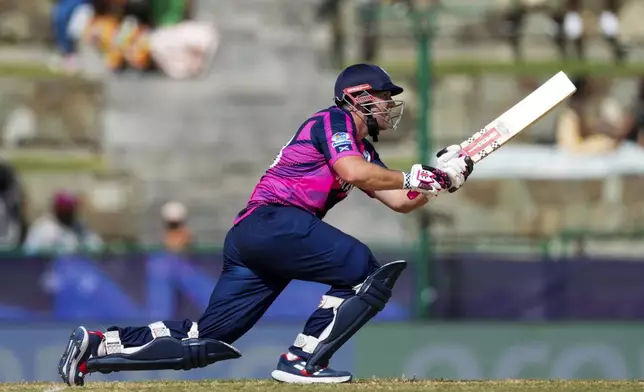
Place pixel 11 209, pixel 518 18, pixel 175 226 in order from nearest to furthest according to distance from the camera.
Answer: pixel 175 226 → pixel 11 209 → pixel 518 18

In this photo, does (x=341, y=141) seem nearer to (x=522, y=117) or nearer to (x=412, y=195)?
(x=412, y=195)

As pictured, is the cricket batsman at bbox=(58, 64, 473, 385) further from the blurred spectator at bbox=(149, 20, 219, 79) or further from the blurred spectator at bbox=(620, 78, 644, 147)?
the blurred spectator at bbox=(620, 78, 644, 147)

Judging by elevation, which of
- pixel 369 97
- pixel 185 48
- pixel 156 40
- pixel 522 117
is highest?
pixel 156 40

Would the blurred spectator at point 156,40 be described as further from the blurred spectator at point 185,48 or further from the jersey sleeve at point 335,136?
the jersey sleeve at point 335,136

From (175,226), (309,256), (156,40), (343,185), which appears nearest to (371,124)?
(343,185)

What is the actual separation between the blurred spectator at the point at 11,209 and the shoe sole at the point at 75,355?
6.87 metres

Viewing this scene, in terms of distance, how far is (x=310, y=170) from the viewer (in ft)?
23.8

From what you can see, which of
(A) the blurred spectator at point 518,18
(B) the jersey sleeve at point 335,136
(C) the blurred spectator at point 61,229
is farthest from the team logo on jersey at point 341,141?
(A) the blurred spectator at point 518,18

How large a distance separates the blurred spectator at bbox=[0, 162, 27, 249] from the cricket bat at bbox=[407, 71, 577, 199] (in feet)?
24.7

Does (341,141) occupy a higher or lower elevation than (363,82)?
lower

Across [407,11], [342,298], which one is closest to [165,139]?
[407,11]

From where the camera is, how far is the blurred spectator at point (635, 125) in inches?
609

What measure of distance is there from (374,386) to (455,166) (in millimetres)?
1151

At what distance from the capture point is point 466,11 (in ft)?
49.9
